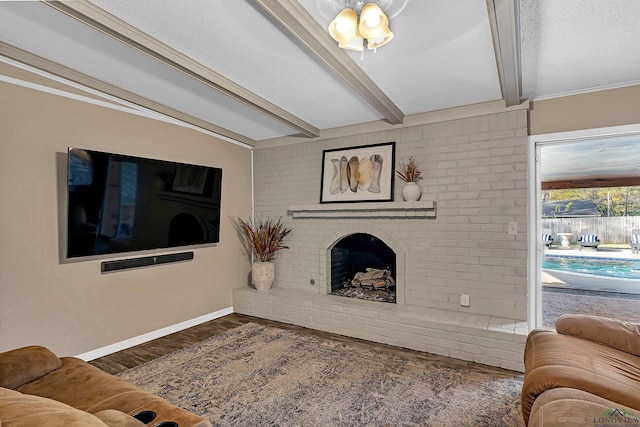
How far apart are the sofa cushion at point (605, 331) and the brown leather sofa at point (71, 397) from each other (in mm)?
2060

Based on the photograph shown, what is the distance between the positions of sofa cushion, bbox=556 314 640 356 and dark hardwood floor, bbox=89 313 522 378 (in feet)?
2.88

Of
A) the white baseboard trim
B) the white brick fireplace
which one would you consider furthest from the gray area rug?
Result: the white baseboard trim

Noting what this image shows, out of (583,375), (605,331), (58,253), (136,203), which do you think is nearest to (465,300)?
(605,331)

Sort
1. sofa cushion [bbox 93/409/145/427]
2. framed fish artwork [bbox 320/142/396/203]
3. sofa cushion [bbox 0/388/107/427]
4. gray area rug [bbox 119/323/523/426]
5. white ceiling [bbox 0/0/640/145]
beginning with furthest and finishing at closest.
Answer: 1. framed fish artwork [bbox 320/142/396/203]
2. gray area rug [bbox 119/323/523/426]
3. white ceiling [bbox 0/0/640/145]
4. sofa cushion [bbox 93/409/145/427]
5. sofa cushion [bbox 0/388/107/427]

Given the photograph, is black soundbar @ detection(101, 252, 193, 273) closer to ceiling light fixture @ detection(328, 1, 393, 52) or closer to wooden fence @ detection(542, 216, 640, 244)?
ceiling light fixture @ detection(328, 1, 393, 52)

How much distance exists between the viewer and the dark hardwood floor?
2.76 meters

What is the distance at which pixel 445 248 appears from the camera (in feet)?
10.9

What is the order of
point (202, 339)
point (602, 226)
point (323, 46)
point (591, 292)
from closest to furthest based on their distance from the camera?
point (323, 46) < point (602, 226) < point (202, 339) < point (591, 292)

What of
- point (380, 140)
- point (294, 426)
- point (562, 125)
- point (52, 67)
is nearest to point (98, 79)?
point (52, 67)

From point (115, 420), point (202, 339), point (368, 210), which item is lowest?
point (202, 339)

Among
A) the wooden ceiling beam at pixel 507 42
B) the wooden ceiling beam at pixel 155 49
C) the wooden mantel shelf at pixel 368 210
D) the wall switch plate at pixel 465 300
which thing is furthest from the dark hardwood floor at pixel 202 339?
the wooden ceiling beam at pixel 155 49

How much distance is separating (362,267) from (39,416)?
12.5ft

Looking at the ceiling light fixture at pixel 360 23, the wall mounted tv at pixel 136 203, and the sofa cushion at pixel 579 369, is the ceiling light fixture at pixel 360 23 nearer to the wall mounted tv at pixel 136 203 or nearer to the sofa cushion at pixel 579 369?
the sofa cushion at pixel 579 369

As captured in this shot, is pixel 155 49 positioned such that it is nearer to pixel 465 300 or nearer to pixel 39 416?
pixel 39 416
